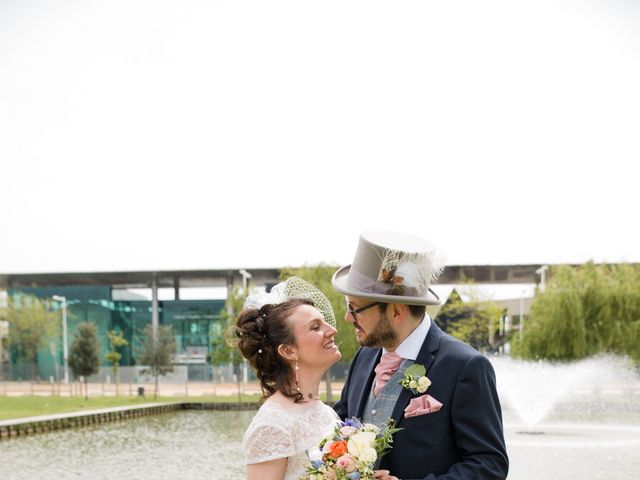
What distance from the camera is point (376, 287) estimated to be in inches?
107

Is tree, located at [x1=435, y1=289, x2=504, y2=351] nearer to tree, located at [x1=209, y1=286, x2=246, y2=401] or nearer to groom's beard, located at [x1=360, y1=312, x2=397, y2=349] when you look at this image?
tree, located at [x1=209, y1=286, x2=246, y2=401]

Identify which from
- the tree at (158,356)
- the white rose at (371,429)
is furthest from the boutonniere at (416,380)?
the tree at (158,356)

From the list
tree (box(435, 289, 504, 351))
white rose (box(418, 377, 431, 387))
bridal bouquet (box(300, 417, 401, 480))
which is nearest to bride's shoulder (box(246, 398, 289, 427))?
bridal bouquet (box(300, 417, 401, 480))

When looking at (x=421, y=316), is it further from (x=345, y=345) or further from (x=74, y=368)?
(x=74, y=368)

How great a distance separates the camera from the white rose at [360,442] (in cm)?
240

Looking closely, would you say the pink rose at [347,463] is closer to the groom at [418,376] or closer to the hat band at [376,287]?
the groom at [418,376]

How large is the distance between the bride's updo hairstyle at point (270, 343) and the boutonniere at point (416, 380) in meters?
0.54

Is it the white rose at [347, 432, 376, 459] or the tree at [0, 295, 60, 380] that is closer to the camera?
the white rose at [347, 432, 376, 459]

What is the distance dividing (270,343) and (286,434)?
369 mm

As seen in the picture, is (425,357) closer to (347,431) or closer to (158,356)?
(347,431)

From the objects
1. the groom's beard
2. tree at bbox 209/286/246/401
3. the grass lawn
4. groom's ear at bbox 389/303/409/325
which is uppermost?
groom's ear at bbox 389/303/409/325

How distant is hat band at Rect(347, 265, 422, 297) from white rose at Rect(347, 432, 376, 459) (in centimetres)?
51

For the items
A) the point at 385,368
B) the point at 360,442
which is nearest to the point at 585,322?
the point at 385,368

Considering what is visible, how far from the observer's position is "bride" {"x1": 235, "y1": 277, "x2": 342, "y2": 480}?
292 centimetres
